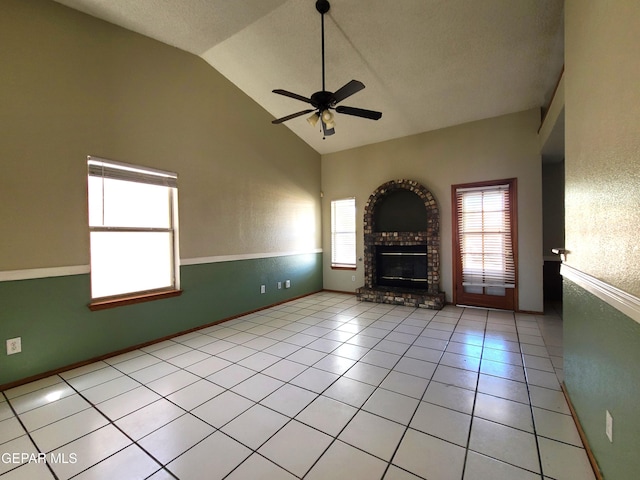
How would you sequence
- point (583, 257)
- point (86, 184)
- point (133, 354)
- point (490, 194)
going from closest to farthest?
1. point (583, 257)
2. point (86, 184)
3. point (133, 354)
4. point (490, 194)

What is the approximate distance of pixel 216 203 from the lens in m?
4.08

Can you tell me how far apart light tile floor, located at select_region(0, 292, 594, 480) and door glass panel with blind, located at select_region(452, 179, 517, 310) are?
4.16 feet

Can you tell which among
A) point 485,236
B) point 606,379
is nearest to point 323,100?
point 606,379

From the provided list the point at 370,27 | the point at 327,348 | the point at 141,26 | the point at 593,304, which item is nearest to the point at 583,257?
the point at 593,304

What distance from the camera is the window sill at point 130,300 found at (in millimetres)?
2914

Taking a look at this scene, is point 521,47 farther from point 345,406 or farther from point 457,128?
point 345,406

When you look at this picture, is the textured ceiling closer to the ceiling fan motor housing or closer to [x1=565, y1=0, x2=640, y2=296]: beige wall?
the ceiling fan motor housing

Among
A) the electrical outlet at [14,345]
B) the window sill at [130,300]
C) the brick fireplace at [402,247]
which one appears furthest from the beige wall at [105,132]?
the brick fireplace at [402,247]

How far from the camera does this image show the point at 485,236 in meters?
4.64

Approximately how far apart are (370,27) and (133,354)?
4.56 m

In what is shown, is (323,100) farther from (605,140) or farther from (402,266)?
(402,266)

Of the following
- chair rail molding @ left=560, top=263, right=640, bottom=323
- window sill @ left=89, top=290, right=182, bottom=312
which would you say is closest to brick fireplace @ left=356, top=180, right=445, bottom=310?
chair rail molding @ left=560, top=263, right=640, bottom=323

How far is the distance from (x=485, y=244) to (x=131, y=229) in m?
5.26

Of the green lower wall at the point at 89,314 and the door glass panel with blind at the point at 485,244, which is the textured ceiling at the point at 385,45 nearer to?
the door glass panel with blind at the point at 485,244
